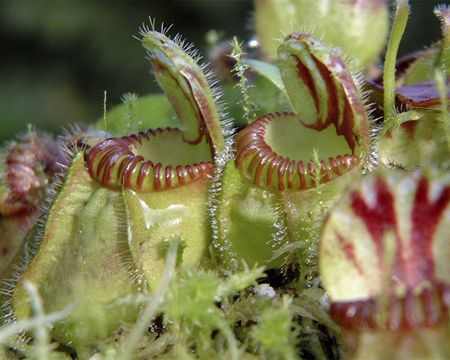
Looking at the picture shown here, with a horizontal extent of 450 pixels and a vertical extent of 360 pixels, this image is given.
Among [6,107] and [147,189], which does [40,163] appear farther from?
[6,107]

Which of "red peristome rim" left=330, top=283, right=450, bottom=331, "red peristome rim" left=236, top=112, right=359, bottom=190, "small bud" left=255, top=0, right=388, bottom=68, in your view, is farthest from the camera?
"small bud" left=255, top=0, right=388, bottom=68

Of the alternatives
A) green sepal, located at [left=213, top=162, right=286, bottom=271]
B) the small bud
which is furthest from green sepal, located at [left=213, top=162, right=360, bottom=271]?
the small bud

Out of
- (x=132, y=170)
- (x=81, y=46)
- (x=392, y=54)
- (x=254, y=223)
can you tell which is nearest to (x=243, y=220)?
(x=254, y=223)

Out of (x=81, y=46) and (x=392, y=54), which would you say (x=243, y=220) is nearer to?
(x=392, y=54)

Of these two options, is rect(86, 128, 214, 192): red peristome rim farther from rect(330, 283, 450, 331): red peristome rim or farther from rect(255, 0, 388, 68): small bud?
rect(255, 0, 388, 68): small bud

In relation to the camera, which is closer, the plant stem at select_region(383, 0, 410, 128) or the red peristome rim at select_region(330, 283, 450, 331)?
the red peristome rim at select_region(330, 283, 450, 331)

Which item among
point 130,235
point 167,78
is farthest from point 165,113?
point 130,235
